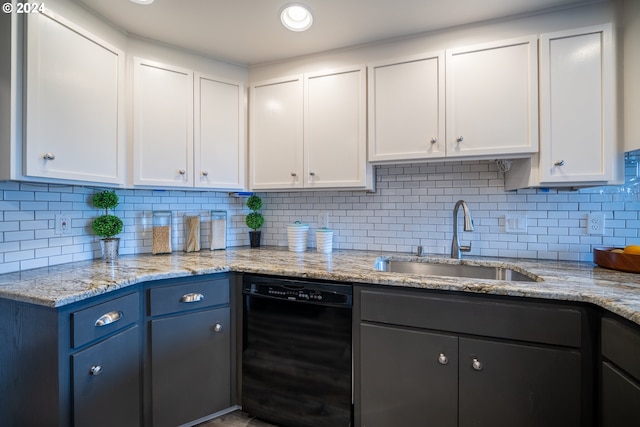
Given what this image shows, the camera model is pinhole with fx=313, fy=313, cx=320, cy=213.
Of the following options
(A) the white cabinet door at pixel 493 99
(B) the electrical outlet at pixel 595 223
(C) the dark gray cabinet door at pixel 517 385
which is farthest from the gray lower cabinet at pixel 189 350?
(B) the electrical outlet at pixel 595 223

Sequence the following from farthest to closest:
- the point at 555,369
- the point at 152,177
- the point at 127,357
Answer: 1. the point at 152,177
2. the point at 127,357
3. the point at 555,369

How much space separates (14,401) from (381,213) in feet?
7.06

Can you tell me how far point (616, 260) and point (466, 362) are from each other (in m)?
0.96

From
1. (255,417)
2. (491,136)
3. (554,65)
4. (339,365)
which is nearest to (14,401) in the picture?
(255,417)

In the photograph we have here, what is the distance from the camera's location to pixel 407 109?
6.24 feet

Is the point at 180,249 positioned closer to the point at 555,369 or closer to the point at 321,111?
the point at 321,111

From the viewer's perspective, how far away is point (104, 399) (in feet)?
4.47

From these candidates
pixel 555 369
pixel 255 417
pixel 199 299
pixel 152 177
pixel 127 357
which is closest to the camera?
pixel 555 369

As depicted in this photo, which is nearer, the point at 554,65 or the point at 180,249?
the point at 554,65

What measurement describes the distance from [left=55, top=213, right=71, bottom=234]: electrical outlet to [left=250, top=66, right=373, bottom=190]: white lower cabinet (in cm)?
112

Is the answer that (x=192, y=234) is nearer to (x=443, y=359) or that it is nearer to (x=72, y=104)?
(x=72, y=104)

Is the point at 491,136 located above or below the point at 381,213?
above

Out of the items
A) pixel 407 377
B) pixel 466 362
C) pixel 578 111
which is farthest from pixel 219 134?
pixel 578 111

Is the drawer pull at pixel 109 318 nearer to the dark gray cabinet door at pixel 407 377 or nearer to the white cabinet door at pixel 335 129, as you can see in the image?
the dark gray cabinet door at pixel 407 377
